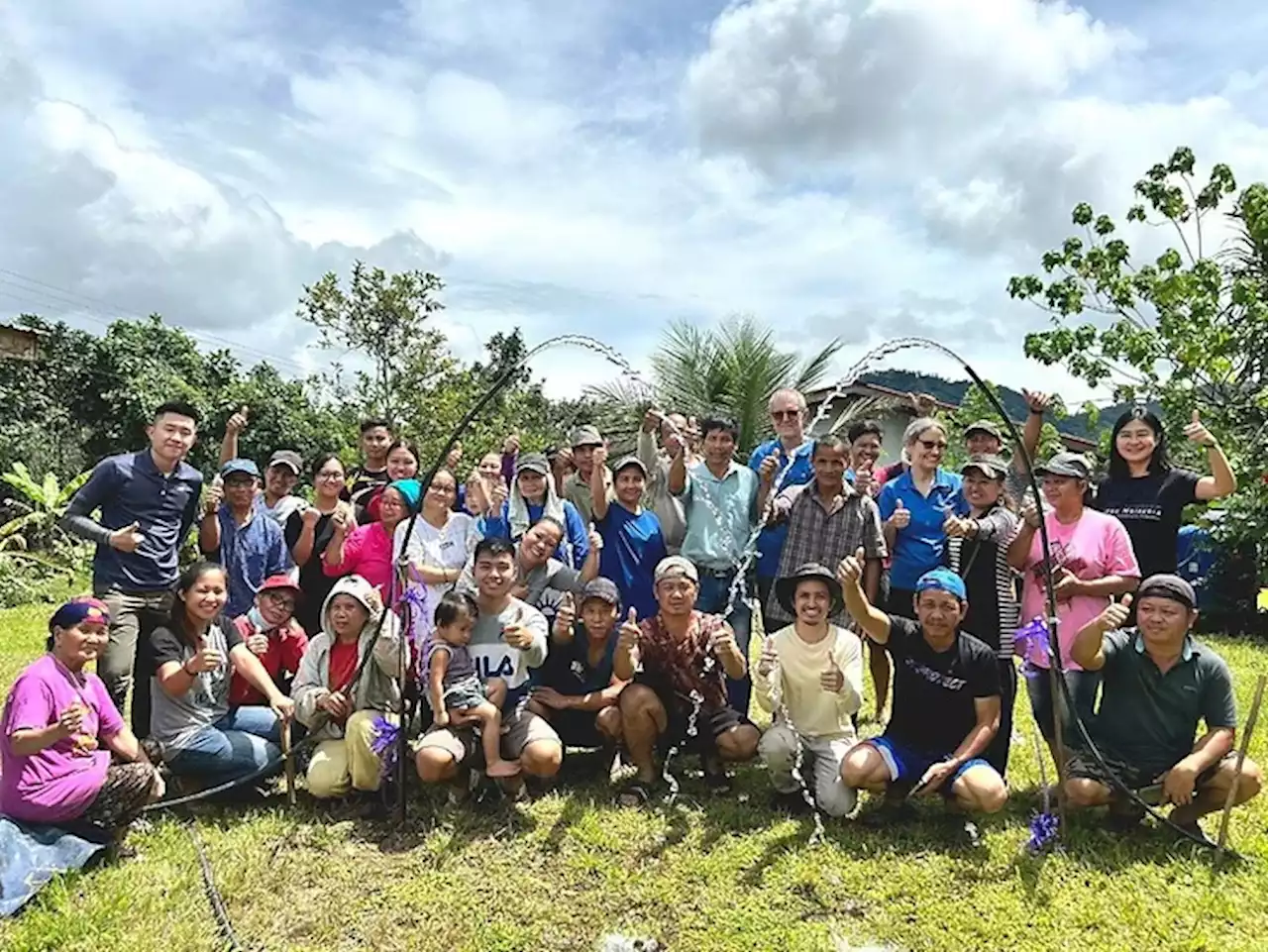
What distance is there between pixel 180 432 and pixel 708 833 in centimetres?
376

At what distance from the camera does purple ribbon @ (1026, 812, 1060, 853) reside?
15.4ft

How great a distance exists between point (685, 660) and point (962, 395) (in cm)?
1757

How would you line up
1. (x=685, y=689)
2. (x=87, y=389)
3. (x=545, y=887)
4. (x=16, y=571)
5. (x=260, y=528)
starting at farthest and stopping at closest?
1. (x=87, y=389)
2. (x=16, y=571)
3. (x=260, y=528)
4. (x=685, y=689)
5. (x=545, y=887)

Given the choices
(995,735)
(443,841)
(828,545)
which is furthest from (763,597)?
(443,841)

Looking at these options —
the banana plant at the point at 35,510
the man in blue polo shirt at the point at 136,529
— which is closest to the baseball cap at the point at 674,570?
the man in blue polo shirt at the point at 136,529

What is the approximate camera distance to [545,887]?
443cm

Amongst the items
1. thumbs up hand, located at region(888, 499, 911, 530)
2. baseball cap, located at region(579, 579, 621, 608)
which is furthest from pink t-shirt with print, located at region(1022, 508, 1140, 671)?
baseball cap, located at region(579, 579, 621, 608)

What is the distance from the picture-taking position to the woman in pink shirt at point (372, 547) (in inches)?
244

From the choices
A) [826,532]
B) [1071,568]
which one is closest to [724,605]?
[826,532]

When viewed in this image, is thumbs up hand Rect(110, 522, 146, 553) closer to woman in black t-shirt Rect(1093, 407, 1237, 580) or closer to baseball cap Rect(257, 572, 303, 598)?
baseball cap Rect(257, 572, 303, 598)

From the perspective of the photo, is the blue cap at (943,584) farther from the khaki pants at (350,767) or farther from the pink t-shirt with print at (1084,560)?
the khaki pants at (350,767)

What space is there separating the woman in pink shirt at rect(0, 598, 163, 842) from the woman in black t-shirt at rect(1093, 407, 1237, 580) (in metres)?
5.45

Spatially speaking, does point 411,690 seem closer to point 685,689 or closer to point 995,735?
point 685,689

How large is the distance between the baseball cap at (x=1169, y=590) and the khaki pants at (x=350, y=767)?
4098 mm
